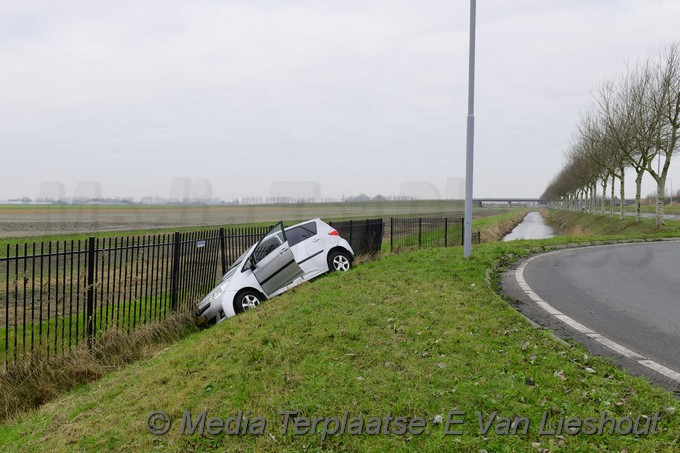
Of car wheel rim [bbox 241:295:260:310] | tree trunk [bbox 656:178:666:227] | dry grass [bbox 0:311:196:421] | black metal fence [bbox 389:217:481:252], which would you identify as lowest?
dry grass [bbox 0:311:196:421]

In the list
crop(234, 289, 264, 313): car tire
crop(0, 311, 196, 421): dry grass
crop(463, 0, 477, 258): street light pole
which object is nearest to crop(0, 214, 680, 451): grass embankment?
crop(0, 311, 196, 421): dry grass

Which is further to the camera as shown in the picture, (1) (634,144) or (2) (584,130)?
(2) (584,130)

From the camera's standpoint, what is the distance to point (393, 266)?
32.6 ft

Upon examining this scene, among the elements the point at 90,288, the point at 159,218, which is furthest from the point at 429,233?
the point at 159,218

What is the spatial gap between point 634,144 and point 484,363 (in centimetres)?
2826

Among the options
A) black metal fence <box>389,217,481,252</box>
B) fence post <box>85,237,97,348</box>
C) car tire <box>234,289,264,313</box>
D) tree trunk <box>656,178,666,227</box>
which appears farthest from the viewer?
tree trunk <box>656,178,666,227</box>

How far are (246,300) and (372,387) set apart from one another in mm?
5480

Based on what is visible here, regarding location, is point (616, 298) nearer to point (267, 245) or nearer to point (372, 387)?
point (372, 387)

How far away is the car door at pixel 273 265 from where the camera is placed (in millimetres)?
9188

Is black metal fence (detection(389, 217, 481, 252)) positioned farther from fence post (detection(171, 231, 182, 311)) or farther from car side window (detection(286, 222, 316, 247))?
fence post (detection(171, 231, 182, 311))

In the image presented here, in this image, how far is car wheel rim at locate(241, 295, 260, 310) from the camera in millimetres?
8742

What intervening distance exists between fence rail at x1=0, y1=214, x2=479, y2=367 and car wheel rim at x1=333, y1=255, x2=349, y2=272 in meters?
2.48

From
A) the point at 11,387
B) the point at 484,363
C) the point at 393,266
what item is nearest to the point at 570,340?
the point at 484,363

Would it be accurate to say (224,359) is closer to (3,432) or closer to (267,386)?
(267,386)
